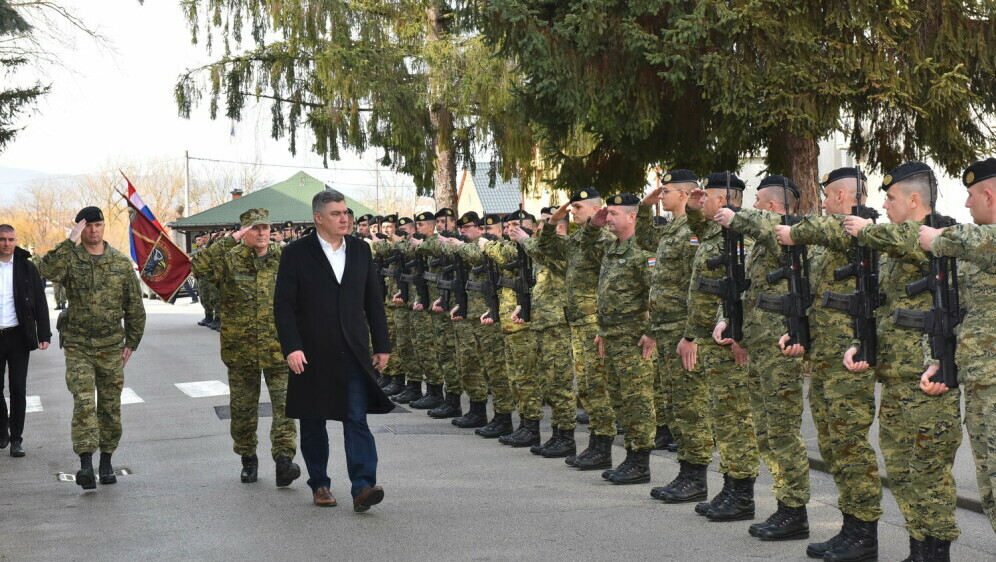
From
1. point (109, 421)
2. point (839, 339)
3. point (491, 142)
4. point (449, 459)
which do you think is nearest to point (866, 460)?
point (839, 339)

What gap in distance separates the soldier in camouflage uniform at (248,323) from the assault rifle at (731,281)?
133 inches

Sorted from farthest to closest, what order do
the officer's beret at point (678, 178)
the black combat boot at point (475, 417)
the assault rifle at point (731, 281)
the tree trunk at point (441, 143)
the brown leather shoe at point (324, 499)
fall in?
the tree trunk at point (441, 143) → the black combat boot at point (475, 417) → the officer's beret at point (678, 178) → the brown leather shoe at point (324, 499) → the assault rifle at point (731, 281)

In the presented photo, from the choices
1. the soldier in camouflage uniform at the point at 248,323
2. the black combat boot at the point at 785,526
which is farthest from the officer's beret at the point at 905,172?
the soldier in camouflage uniform at the point at 248,323

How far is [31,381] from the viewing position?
1641cm

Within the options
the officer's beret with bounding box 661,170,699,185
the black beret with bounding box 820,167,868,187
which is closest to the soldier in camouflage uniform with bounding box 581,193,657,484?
the officer's beret with bounding box 661,170,699,185

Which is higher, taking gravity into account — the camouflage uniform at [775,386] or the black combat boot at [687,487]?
the camouflage uniform at [775,386]

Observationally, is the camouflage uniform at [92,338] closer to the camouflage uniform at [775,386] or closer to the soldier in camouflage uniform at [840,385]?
the camouflage uniform at [775,386]

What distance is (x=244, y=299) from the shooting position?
27.3 ft

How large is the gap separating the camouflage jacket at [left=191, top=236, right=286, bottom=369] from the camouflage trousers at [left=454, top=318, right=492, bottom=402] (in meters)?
2.85

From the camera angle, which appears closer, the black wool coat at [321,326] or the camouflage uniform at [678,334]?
the black wool coat at [321,326]

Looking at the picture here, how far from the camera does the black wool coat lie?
280 inches

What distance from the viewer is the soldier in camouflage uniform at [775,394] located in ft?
20.1

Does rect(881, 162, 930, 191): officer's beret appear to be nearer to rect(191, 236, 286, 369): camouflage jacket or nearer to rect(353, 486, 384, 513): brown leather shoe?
rect(353, 486, 384, 513): brown leather shoe

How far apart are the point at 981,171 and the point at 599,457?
14.5 feet
